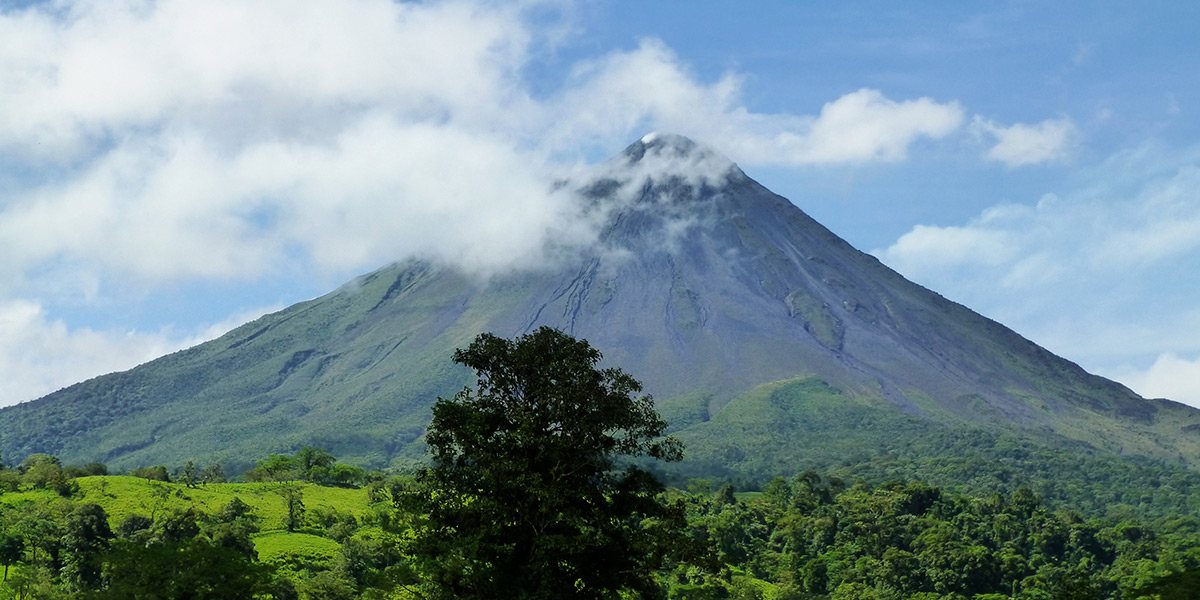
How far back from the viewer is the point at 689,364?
506ft

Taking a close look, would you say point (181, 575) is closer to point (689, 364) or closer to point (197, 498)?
point (197, 498)

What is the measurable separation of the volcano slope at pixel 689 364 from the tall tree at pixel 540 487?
9725 cm

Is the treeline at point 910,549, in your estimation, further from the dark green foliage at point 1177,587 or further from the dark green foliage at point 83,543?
the dark green foliage at point 1177,587

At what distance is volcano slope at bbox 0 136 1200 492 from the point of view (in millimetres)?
137125

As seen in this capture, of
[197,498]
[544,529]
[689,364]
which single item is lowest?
[544,529]

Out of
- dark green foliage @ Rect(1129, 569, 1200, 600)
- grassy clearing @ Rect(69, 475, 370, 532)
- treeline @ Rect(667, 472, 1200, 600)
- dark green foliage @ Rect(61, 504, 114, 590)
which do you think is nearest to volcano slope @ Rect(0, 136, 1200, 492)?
treeline @ Rect(667, 472, 1200, 600)

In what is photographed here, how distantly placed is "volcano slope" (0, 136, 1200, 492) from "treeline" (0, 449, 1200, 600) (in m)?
44.0

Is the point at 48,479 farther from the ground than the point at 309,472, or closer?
closer

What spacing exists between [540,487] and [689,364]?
132 m

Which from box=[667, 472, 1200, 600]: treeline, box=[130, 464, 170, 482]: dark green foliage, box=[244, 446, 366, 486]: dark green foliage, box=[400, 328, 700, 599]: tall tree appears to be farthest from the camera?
box=[244, 446, 366, 486]: dark green foliage

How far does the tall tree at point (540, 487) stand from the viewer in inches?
901

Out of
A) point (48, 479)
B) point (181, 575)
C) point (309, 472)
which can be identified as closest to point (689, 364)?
point (309, 472)

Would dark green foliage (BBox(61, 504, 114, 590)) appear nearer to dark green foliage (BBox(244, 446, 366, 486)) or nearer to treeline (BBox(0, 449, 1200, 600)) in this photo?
treeline (BBox(0, 449, 1200, 600))

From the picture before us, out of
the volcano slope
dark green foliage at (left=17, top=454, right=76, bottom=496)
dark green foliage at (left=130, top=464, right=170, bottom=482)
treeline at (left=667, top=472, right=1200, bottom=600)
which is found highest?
the volcano slope
